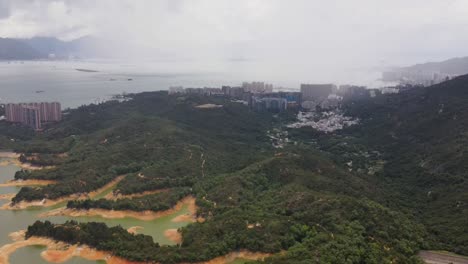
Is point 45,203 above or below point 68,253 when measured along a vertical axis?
above

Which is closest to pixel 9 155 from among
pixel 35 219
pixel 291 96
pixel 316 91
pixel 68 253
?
pixel 35 219

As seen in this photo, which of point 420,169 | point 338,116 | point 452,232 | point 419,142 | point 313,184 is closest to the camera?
point 452,232

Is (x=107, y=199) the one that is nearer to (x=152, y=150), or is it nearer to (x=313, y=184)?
(x=152, y=150)

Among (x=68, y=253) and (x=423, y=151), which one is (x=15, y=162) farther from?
(x=423, y=151)

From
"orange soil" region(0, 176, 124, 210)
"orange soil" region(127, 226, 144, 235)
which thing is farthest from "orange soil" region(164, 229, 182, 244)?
"orange soil" region(0, 176, 124, 210)

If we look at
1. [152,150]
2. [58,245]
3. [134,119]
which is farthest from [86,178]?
[134,119]

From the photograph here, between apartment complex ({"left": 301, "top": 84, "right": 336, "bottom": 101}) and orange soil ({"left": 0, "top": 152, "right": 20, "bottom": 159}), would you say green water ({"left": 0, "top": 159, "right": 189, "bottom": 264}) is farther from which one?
apartment complex ({"left": 301, "top": 84, "right": 336, "bottom": 101})
